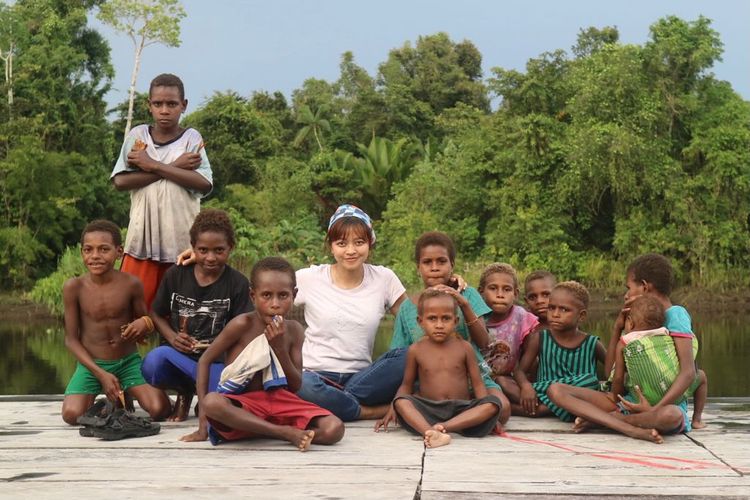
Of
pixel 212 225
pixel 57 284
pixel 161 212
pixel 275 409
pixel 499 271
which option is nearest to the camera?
pixel 275 409

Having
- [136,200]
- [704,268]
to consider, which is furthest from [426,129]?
[136,200]

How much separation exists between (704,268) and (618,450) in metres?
18.4

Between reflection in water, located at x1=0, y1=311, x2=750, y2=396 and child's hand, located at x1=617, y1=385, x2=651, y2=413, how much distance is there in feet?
27.0

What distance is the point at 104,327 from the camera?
4.45 m

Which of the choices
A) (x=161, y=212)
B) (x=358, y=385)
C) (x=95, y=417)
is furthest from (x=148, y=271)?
(x=358, y=385)

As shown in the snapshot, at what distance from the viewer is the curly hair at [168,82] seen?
4.64 metres

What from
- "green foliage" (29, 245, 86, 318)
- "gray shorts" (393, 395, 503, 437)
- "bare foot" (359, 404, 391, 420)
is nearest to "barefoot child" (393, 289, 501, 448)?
"gray shorts" (393, 395, 503, 437)

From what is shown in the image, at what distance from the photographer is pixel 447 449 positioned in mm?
3725

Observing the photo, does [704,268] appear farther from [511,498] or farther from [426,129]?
[511,498]

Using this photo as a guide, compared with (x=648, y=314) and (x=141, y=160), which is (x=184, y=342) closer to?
(x=141, y=160)

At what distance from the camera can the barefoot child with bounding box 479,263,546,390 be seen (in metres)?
4.56

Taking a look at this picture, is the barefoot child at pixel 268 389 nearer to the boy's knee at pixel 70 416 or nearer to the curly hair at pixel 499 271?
the boy's knee at pixel 70 416

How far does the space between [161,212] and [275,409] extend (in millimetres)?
1308

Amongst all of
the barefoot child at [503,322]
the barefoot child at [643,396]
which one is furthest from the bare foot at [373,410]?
the barefoot child at [643,396]
